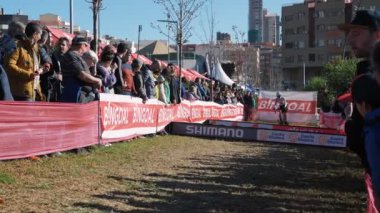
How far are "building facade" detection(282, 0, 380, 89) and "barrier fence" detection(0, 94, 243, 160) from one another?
369ft

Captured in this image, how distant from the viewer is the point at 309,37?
429 ft

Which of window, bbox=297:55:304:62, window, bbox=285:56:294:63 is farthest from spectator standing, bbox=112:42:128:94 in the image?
window, bbox=285:56:294:63

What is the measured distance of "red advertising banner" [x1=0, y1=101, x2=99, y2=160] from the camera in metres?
7.94

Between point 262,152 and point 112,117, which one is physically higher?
point 112,117

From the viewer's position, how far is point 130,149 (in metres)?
11.1

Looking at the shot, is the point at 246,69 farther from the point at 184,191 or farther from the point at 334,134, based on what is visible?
the point at 184,191

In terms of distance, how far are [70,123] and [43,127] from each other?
0.84m

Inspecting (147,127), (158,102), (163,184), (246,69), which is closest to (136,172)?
(163,184)

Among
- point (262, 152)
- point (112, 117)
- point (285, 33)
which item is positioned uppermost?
point (285, 33)

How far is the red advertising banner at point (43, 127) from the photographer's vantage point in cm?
794

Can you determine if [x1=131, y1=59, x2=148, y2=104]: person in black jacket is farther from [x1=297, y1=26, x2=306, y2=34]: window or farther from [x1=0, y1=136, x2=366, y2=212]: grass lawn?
[x1=297, y1=26, x2=306, y2=34]: window

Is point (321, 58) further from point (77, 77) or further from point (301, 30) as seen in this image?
point (77, 77)

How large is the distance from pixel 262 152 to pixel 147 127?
295cm

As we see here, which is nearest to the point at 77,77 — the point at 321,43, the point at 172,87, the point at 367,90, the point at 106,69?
the point at 106,69
